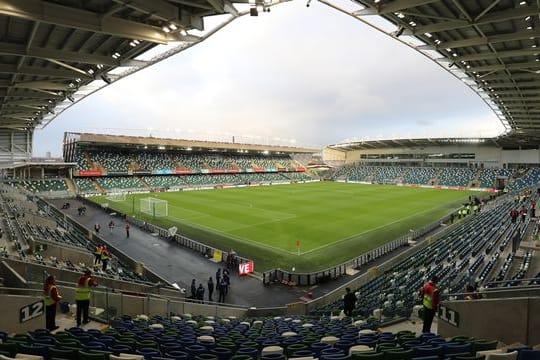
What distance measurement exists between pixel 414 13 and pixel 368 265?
13882mm

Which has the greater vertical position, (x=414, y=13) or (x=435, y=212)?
(x=414, y=13)

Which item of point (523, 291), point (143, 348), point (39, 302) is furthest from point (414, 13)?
point (39, 302)

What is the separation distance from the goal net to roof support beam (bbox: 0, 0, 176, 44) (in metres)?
38.8

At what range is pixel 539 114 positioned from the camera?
1176 inches

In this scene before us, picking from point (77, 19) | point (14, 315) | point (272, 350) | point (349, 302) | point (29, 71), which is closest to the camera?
point (272, 350)

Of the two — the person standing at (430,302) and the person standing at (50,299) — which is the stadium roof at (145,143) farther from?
the person standing at (430,302)

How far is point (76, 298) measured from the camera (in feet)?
27.3

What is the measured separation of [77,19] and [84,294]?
7.50 m

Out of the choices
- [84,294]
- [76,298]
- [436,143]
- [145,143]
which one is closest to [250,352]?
[84,294]

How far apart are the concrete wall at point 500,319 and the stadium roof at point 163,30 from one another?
7.97 meters

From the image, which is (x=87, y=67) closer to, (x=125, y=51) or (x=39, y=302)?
(x=125, y=51)

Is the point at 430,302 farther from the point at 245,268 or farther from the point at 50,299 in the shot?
the point at 245,268

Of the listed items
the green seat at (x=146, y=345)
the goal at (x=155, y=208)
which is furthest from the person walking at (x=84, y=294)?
the goal at (x=155, y=208)

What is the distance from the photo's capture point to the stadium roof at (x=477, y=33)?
35.1 feet
